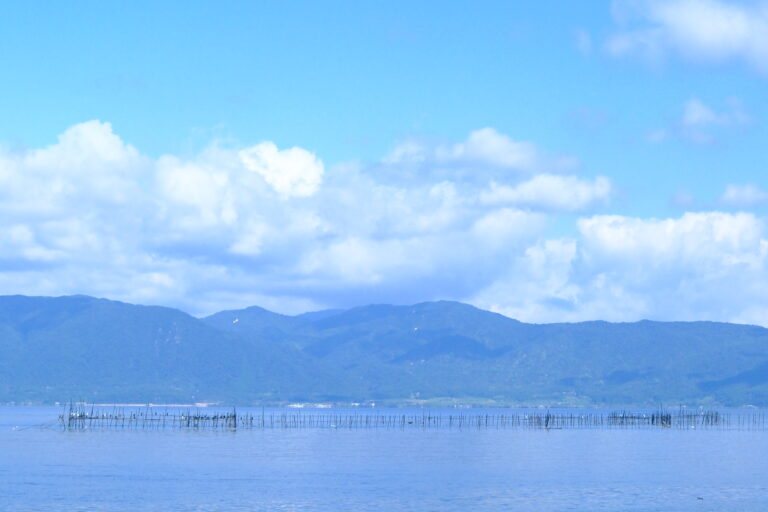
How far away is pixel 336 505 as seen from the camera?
68750 mm

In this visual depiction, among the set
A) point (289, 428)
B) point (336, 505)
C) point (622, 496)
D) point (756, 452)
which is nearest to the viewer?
point (336, 505)

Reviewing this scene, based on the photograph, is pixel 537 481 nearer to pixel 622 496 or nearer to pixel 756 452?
pixel 622 496

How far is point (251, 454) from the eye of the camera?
10750 cm

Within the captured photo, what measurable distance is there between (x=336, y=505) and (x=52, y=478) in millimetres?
25045

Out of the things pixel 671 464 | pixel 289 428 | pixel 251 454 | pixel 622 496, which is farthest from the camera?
pixel 289 428

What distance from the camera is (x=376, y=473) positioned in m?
88.6

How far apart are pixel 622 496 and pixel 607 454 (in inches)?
1540

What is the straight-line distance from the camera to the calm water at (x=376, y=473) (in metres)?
69.6

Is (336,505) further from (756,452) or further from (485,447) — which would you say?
(756,452)

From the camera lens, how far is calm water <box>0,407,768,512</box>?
69562mm

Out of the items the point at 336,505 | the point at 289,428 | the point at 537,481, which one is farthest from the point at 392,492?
the point at 289,428

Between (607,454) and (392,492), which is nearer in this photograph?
(392,492)

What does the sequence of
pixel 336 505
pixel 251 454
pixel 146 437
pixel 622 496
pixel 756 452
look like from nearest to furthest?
pixel 336 505
pixel 622 496
pixel 251 454
pixel 756 452
pixel 146 437

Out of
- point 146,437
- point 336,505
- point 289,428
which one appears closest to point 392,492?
point 336,505
